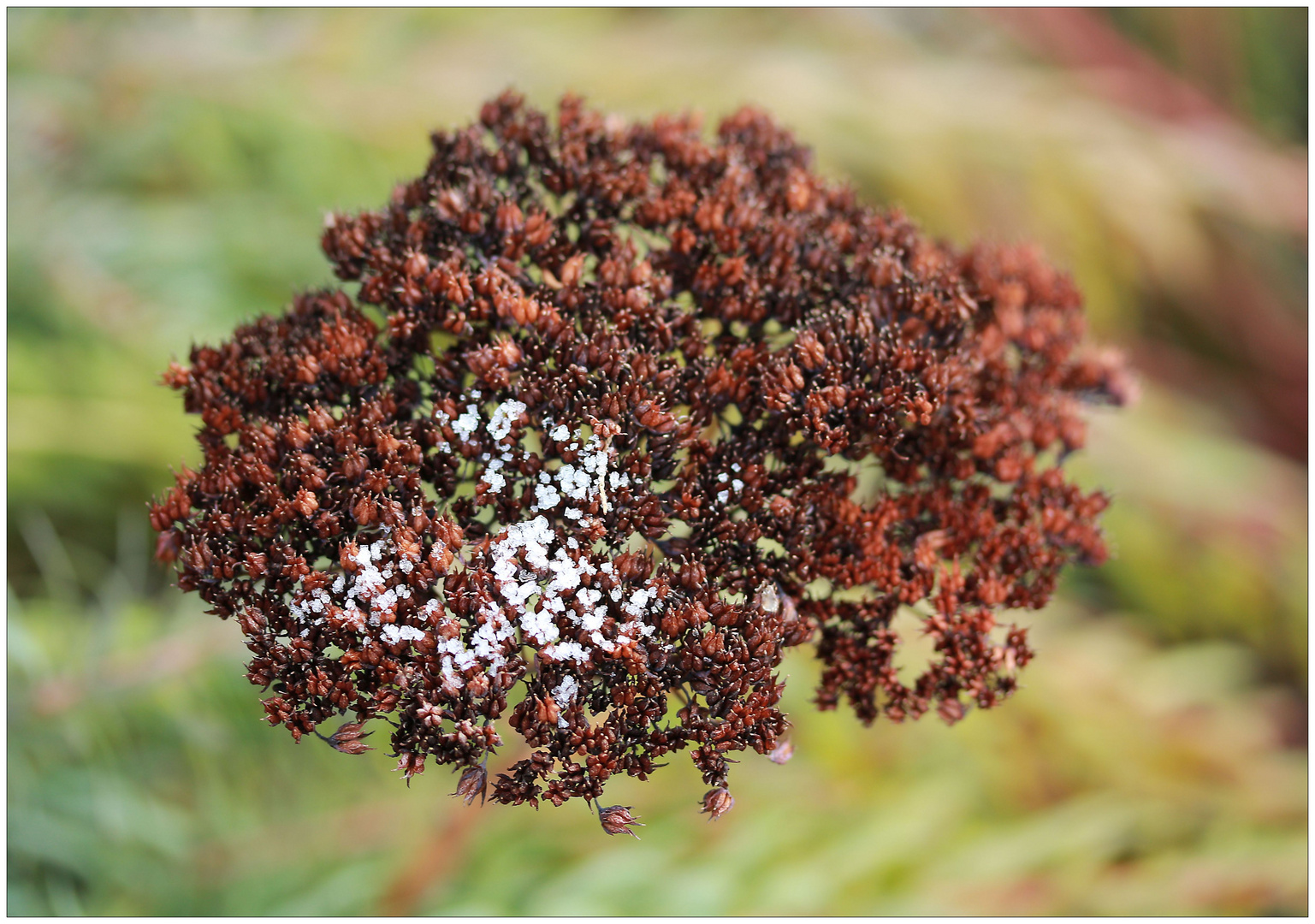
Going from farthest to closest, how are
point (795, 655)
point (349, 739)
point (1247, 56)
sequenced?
1. point (1247, 56)
2. point (795, 655)
3. point (349, 739)

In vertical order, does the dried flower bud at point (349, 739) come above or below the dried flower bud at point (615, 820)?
above

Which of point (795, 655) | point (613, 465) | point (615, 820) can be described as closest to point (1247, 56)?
point (795, 655)

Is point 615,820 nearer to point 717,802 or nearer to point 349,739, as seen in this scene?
point 717,802

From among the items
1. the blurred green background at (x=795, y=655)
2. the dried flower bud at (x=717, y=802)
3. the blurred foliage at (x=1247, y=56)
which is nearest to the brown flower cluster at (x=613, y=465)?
the dried flower bud at (x=717, y=802)

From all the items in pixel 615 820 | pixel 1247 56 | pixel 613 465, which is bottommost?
pixel 615 820

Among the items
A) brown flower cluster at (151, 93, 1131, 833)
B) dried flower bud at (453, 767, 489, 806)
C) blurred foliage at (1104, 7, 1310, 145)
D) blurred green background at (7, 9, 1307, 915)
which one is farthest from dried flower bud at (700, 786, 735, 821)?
blurred foliage at (1104, 7, 1310, 145)

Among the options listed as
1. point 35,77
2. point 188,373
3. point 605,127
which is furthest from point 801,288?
point 35,77

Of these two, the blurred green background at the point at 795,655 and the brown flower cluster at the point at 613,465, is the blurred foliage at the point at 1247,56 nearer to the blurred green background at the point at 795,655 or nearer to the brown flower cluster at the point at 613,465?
the blurred green background at the point at 795,655

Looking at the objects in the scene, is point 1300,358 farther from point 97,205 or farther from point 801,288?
point 97,205
